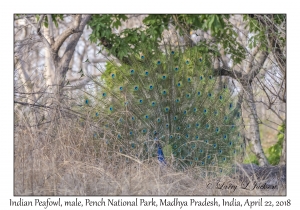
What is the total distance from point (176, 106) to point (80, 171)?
2.88 m

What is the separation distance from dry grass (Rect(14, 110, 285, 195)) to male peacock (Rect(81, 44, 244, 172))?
1151 mm

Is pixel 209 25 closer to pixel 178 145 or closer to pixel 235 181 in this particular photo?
pixel 178 145

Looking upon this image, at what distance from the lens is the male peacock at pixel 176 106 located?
8367mm

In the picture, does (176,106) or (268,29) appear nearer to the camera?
(268,29)

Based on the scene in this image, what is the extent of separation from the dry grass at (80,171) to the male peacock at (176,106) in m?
1.15

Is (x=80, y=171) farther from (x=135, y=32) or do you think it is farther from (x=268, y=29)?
(x=135, y=32)

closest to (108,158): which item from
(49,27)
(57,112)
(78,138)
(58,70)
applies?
(78,138)

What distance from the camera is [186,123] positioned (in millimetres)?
8609

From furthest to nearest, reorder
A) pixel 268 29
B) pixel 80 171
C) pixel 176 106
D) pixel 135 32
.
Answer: pixel 135 32, pixel 176 106, pixel 268 29, pixel 80 171

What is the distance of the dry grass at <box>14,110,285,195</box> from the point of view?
5.81 metres

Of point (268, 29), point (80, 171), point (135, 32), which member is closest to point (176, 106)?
point (135, 32)

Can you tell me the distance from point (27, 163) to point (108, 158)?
1226 millimetres

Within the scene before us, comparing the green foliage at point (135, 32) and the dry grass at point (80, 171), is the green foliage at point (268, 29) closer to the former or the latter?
the green foliage at point (135, 32)

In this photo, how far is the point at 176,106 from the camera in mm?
8633
